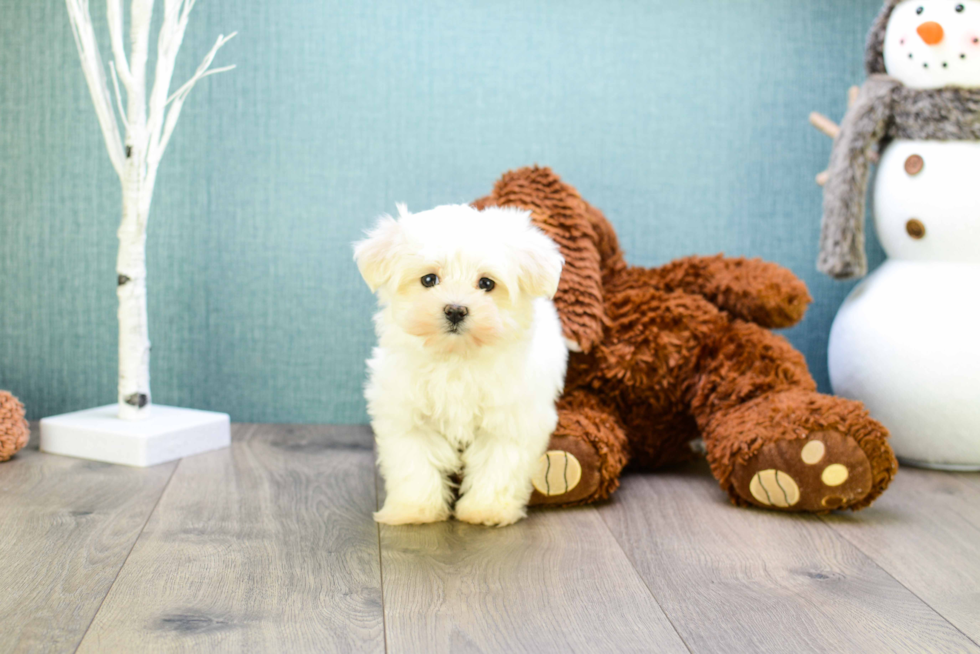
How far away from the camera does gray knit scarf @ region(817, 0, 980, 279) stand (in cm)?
185

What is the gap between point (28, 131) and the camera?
2.10 metres

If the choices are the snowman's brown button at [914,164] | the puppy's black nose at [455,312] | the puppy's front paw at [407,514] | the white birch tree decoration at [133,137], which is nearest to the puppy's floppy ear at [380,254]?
the puppy's black nose at [455,312]

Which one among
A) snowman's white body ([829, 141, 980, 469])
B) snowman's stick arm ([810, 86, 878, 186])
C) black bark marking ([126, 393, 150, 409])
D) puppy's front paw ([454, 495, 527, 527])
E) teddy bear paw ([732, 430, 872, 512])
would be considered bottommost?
puppy's front paw ([454, 495, 527, 527])

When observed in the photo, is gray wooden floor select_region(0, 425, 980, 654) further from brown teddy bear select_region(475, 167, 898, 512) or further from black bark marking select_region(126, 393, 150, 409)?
black bark marking select_region(126, 393, 150, 409)

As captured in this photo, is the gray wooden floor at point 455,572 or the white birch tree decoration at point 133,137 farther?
the white birch tree decoration at point 133,137

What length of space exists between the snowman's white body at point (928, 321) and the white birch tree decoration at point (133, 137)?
1.59 metres

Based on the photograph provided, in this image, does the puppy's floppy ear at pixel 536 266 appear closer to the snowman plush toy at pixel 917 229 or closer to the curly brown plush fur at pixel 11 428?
the snowman plush toy at pixel 917 229

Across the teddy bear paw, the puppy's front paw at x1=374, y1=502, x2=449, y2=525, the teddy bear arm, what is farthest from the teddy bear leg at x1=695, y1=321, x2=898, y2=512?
the puppy's front paw at x1=374, y1=502, x2=449, y2=525

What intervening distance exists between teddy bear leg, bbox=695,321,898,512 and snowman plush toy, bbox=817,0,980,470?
1.08 ft

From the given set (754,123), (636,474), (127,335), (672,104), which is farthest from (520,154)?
(127,335)

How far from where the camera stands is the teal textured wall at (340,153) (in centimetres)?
212

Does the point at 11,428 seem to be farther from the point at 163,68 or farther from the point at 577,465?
the point at 577,465

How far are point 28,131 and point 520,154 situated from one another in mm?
1253

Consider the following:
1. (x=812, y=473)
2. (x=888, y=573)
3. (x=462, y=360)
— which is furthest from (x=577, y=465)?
(x=888, y=573)
